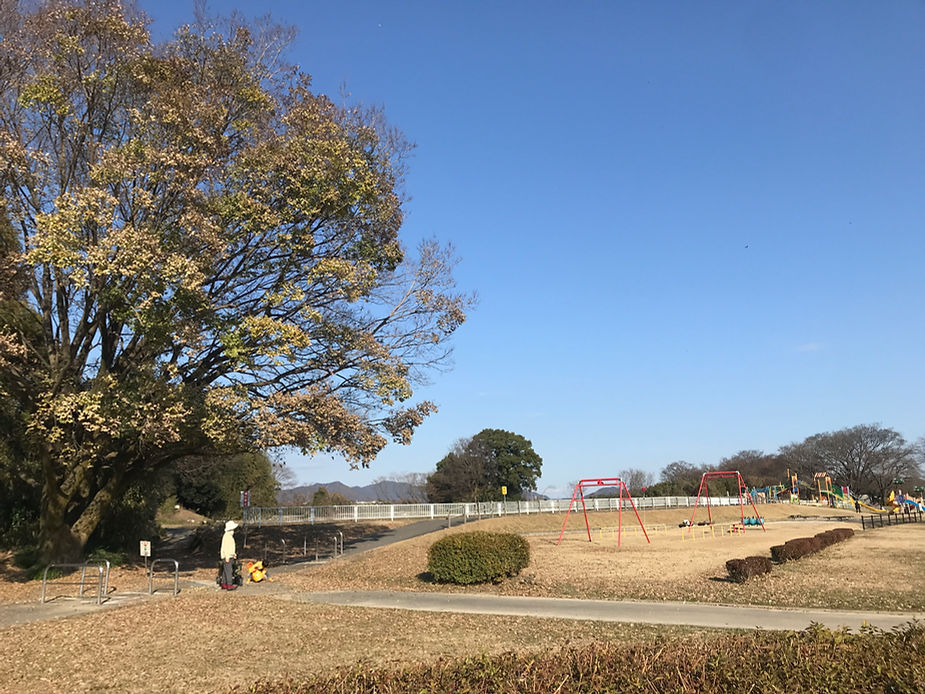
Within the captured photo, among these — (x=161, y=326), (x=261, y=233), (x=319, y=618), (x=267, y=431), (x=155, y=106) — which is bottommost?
(x=319, y=618)

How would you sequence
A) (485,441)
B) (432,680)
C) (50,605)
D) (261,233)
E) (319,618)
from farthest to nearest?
1. (485,441)
2. (261,233)
3. (50,605)
4. (319,618)
5. (432,680)

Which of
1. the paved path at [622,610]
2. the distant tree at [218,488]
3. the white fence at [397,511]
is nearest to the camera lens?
the paved path at [622,610]

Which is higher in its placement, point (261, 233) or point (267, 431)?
point (261, 233)

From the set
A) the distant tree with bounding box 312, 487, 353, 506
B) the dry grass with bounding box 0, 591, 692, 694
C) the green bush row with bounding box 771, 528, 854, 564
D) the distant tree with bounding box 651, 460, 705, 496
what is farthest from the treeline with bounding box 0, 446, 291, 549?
the distant tree with bounding box 651, 460, 705, 496

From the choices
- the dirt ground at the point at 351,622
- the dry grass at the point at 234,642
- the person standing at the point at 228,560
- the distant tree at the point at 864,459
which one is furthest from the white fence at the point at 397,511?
the distant tree at the point at 864,459

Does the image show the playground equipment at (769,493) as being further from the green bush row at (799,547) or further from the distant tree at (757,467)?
the green bush row at (799,547)

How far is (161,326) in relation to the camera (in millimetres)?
14211

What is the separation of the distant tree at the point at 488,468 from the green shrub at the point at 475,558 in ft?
162

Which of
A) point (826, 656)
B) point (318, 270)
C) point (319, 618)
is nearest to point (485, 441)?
point (318, 270)

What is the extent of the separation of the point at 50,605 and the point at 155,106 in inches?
434

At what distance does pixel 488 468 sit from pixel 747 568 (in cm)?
5470

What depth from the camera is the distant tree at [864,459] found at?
273 feet

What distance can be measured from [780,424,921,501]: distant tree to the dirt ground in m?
76.0

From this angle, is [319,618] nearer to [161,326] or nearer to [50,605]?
[50,605]
